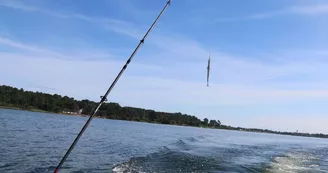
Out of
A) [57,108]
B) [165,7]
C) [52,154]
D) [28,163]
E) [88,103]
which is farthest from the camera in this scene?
[88,103]

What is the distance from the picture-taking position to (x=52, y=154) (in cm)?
2172

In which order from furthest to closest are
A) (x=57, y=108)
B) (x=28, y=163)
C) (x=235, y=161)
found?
(x=57, y=108)
(x=235, y=161)
(x=28, y=163)

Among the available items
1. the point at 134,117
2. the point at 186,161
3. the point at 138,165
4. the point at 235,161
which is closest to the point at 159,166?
the point at 138,165

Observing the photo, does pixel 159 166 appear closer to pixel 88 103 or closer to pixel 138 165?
pixel 138 165

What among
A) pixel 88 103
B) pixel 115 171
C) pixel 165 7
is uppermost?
pixel 88 103

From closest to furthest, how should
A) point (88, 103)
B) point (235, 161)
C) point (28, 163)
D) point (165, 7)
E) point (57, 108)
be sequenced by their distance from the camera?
point (165, 7), point (28, 163), point (235, 161), point (57, 108), point (88, 103)

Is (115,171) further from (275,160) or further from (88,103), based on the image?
(88,103)

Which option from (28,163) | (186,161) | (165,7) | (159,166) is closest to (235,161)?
(186,161)

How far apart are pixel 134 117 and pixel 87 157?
583 ft

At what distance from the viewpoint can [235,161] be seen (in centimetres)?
2447

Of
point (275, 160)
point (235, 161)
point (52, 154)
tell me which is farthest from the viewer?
point (275, 160)

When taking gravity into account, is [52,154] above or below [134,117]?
below

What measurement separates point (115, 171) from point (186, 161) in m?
6.02

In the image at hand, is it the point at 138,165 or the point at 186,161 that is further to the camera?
the point at 186,161
